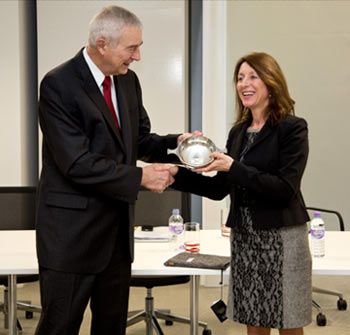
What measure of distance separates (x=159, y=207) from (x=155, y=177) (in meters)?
1.63

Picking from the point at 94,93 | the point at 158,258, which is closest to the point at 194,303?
the point at 158,258

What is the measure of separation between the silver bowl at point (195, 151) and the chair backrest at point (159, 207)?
4.51ft

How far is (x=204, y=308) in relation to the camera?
189 inches

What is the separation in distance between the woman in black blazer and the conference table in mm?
243

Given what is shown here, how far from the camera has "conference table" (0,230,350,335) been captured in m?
3.01

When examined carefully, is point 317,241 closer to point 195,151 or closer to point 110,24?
point 195,151

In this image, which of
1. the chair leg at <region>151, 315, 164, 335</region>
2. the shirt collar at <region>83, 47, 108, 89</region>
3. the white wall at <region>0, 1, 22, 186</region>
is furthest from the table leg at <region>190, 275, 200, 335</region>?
the white wall at <region>0, 1, 22, 186</region>

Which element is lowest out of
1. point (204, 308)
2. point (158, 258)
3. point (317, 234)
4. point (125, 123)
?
point (204, 308)

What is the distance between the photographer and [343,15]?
5527 mm

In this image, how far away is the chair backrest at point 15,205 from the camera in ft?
13.8

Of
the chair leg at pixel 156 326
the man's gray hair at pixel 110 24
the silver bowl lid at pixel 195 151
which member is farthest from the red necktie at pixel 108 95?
the chair leg at pixel 156 326

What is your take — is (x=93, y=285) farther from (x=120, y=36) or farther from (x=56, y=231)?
(x=120, y=36)

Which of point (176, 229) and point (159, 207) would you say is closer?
point (176, 229)

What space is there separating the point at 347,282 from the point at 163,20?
2.64 m
